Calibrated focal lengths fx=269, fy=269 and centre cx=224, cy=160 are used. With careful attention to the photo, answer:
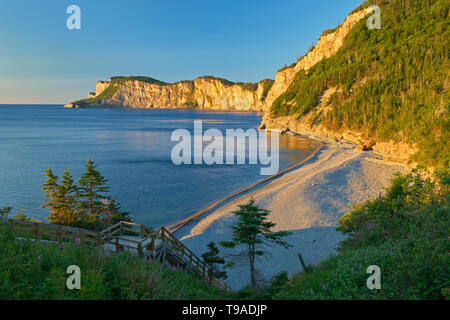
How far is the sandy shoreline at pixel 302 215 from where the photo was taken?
1588 cm

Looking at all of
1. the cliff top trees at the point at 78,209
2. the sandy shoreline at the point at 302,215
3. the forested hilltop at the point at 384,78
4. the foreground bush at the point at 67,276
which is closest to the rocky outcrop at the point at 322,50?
the forested hilltop at the point at 384,78

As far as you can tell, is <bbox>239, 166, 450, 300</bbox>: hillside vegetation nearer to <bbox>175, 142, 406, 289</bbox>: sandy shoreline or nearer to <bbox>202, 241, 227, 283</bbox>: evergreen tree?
<bbox>202, 241, 227, 283</bbox>: evergreen tree

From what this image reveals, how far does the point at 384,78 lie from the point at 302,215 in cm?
6553

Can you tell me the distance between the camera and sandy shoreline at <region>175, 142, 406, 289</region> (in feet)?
52.1

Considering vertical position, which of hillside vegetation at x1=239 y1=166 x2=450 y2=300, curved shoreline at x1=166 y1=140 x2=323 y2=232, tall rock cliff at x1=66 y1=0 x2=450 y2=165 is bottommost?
curved shoreline at x1=166 y1=140 x2=323 y2=232

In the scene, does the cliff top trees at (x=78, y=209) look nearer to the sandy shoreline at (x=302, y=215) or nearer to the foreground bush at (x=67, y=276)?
the sandy shoreline at (x=302, y=215)

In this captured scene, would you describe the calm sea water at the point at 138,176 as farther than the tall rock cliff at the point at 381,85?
No

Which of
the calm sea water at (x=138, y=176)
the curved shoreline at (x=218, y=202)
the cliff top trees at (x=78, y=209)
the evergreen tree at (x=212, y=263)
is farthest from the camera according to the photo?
the calm sea water at (x=138, y=176)

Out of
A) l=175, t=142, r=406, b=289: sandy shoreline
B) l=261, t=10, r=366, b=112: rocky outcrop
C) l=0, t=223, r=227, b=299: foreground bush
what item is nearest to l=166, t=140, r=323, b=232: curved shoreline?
l=175, t=142, r=406, b=289: sandy shoreline

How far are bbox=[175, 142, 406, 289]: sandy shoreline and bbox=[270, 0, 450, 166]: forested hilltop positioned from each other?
8.06 meters

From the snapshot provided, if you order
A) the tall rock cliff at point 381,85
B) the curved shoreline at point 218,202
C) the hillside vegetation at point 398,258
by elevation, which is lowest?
the curved shoreline at point 218,202

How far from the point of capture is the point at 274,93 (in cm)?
14162

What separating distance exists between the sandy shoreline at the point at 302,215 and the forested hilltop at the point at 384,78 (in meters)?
8.06
